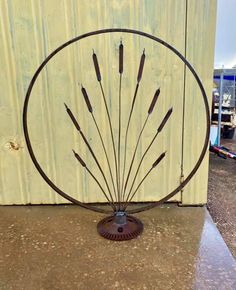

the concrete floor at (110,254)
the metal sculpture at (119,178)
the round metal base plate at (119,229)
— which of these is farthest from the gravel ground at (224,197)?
the round metal base plate at (119,229)

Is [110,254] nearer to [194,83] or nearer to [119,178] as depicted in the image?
[119,178]

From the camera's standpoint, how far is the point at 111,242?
1.65m

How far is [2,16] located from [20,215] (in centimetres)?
133

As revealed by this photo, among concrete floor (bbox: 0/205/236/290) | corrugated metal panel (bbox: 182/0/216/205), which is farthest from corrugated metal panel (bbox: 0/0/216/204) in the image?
concrete floor (bbox: 0/205/236/290)

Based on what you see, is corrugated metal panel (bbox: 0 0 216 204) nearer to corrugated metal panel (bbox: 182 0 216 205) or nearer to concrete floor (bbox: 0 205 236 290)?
corrugated metal panel (bbox: 182 0 216 205)

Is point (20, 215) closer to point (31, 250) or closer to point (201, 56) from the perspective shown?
point (31, 250)

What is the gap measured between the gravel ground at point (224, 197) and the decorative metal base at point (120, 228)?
659mm

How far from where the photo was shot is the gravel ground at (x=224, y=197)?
208 cm

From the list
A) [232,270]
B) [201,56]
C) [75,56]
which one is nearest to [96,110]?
[75,56]

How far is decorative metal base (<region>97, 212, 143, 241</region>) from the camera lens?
1.67 meters

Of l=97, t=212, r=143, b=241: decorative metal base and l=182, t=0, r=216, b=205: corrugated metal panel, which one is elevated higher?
l=182, t=0, r=216, b=205: corrugated metal panel

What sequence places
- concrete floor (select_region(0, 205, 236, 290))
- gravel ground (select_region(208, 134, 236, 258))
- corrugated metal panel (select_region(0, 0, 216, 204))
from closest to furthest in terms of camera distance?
1. concrete floor (select_region(0, 205, 236, 290))
2. corrugated metal panel (select_region(0, 0, 216, 204))
3. gravel ground (select_region(208, 134, 236, 258))

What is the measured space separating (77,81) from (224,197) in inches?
65.6

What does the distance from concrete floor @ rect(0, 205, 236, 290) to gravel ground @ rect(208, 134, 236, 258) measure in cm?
25
